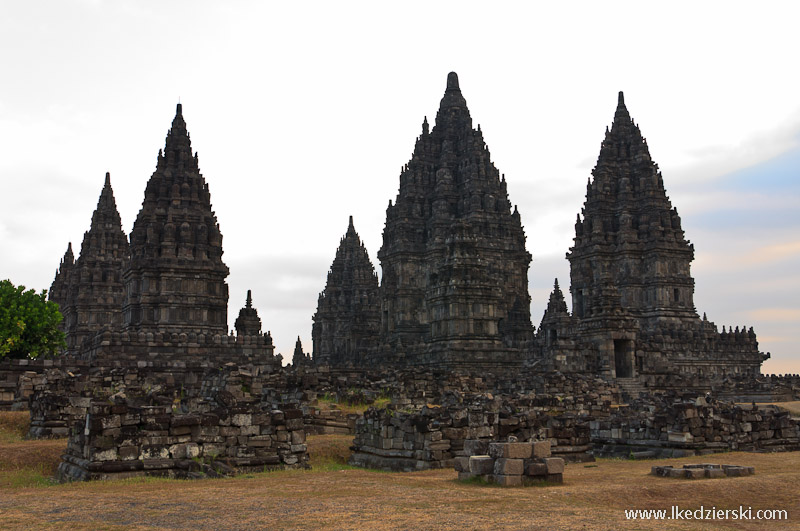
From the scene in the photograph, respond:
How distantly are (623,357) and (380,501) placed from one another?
3640cm

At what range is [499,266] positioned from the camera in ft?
203

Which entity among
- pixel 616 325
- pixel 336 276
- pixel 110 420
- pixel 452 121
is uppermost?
pixel 452 121

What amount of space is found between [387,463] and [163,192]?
33704 mm

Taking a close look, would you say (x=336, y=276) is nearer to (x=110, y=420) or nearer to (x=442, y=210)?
(x=442, y=210)

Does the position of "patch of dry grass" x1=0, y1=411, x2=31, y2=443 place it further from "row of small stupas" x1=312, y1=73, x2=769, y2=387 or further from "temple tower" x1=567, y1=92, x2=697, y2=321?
"temple tower" x1=567, y1=92, x2=697, y2=321

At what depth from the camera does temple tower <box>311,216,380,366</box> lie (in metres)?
71.1

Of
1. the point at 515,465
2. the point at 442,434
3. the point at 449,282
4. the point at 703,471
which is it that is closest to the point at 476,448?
the point at 442,434

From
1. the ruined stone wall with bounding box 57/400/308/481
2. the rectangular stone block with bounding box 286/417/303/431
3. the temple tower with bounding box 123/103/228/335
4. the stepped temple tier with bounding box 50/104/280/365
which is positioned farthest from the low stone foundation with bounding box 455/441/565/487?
the temple tower with bounding box 123/103/228/335

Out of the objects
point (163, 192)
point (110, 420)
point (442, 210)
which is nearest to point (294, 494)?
point (110, 420)

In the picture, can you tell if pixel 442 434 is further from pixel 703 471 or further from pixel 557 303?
pixel 557 303

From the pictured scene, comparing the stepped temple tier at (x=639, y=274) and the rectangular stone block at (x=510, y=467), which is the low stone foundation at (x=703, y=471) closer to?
the rectangular stone block at (x=510, y=467)

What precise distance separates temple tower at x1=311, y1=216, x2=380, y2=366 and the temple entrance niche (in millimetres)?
27151

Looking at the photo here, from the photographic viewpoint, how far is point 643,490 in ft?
43.2

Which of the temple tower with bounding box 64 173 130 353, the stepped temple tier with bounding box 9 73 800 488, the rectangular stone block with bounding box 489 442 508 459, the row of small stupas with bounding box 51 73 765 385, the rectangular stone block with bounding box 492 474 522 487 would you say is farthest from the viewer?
the temple tower with bounding box 64 173 130 353
